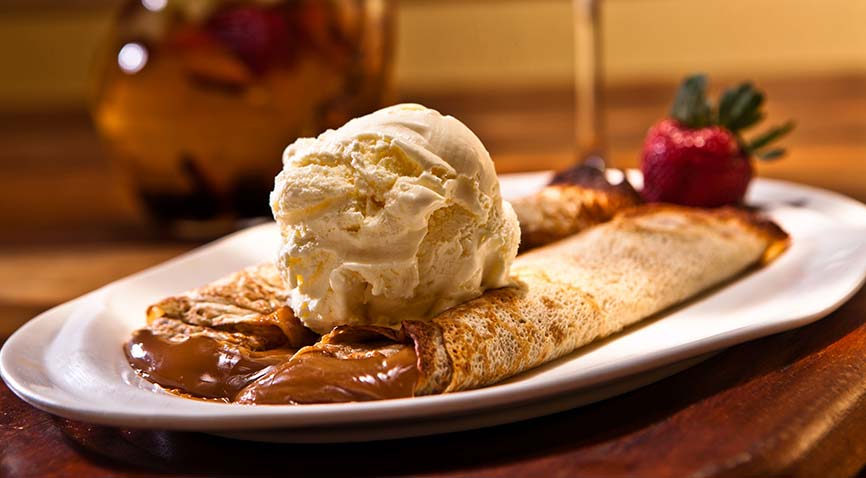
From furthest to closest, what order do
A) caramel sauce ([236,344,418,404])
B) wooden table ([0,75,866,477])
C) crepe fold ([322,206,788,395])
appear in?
crepe fold ([322,206,788,395]) → caramel sauce ([236,344,418,404]) → wooden table ([0,75,866,477])

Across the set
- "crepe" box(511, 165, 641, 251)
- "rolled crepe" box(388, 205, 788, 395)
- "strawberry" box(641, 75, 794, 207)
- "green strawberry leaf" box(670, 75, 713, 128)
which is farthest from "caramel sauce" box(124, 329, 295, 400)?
"green strawberry leaf" box(670, 75, 713, 128)

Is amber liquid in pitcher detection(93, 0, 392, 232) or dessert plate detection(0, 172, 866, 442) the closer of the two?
dessert plate detection(0, 172, 866, 442)

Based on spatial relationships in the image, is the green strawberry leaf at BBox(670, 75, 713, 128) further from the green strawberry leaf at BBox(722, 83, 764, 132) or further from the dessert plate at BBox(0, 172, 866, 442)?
the dessert plate at BBox(0, 172, 866, 442)

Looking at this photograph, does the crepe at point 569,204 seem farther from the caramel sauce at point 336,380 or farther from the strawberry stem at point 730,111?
the caramel sauce at point 336,380

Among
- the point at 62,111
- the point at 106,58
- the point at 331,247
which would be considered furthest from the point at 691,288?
the point at 62,111

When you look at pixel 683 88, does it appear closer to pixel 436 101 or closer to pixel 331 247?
pixel 331 247
